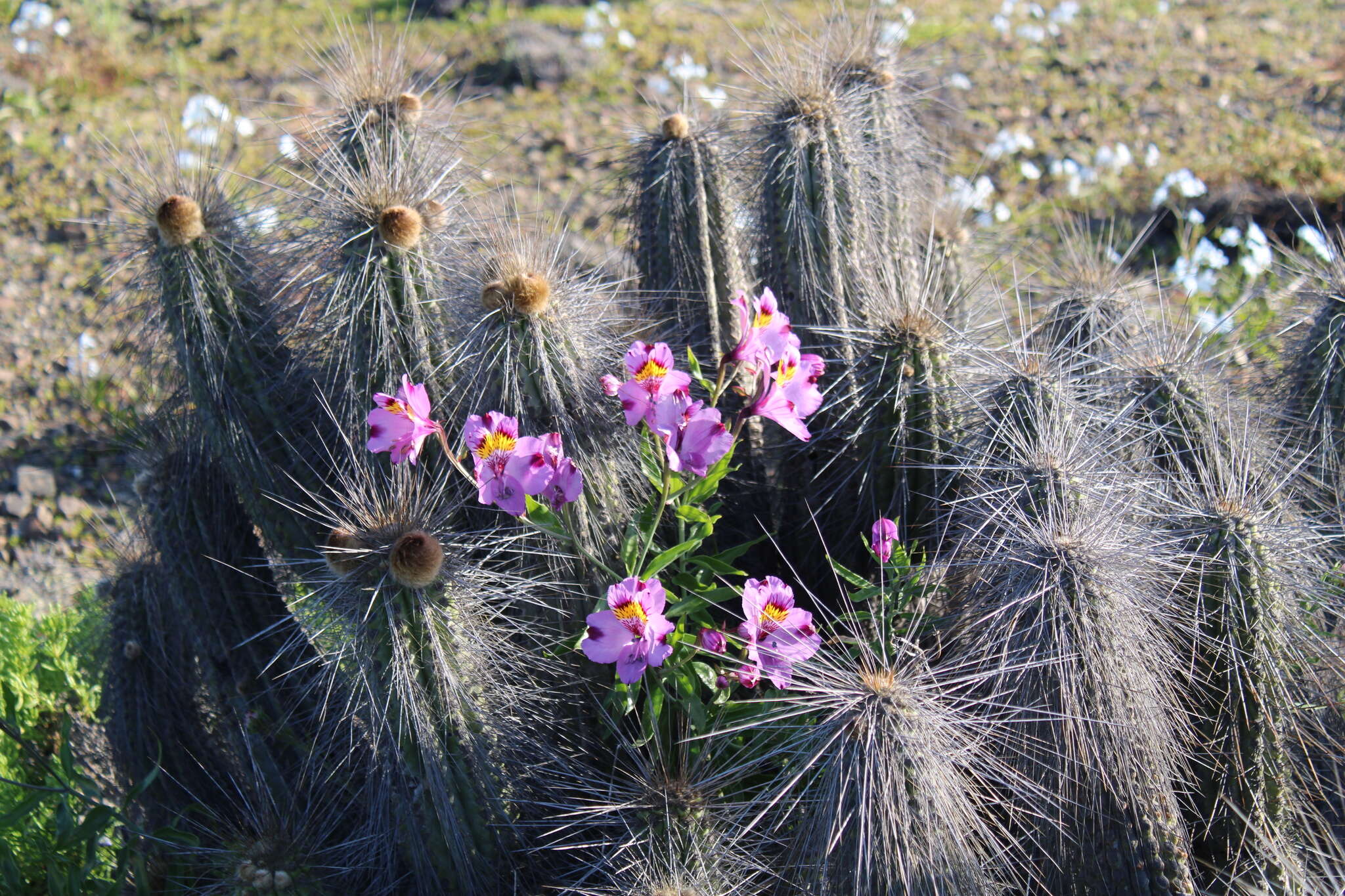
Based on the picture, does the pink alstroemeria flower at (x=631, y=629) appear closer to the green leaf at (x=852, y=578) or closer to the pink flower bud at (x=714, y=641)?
the pink flower bud at (x=714, y=641)

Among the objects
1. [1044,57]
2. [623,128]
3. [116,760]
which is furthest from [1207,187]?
[116,760]

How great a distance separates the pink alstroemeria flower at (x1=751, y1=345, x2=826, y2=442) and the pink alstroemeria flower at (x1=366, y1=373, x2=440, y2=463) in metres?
0.55

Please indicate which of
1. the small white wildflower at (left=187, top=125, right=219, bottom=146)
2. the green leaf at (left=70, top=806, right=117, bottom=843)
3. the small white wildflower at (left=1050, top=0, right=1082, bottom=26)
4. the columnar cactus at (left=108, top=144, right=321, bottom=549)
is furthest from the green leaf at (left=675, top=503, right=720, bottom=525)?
the small white wildflower at (left=1050, top=0, right=1082, bottom=26)

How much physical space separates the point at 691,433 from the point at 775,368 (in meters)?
0.27

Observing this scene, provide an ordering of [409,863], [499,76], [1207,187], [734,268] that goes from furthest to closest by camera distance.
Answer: [499,76], [1207,187], [734,268], [409,863]

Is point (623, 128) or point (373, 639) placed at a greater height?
point (623, 128)

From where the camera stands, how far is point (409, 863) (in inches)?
77.3

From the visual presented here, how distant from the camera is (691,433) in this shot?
5.68 feet

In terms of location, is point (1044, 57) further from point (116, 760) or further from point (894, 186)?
point (116, 760)

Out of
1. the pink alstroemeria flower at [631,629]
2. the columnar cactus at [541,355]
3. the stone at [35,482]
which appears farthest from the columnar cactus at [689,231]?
the stone at [35,482]

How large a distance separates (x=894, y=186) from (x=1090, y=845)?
1.64m

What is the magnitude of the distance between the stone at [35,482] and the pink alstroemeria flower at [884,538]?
3208 millimetres

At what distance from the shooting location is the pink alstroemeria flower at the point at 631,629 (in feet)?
5.63

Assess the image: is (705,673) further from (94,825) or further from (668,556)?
(94,825)
